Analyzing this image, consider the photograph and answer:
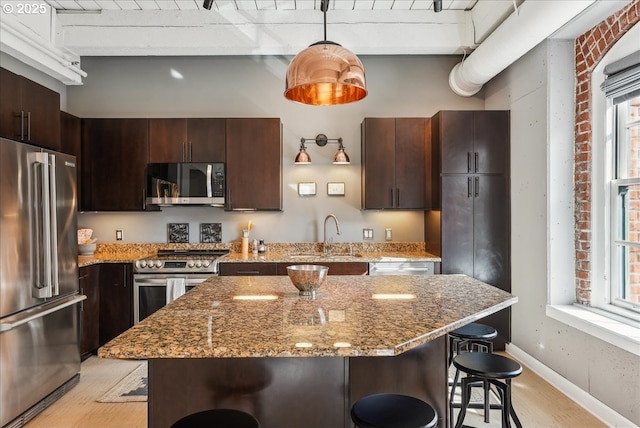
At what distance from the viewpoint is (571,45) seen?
331cm

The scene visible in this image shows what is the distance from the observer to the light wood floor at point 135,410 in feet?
8.76

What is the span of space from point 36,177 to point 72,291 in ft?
3.09

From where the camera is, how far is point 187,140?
170 inches

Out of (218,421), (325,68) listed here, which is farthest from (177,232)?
(218,421)

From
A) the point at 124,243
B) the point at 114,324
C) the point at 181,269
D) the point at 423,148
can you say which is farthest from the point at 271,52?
the point at 114,324

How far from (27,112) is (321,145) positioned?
2658 mm

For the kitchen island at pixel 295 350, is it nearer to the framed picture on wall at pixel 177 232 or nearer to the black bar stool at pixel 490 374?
the black bar stool at pixel 490 374

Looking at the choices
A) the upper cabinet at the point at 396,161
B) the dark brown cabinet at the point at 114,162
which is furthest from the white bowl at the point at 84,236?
the upper cabinet at the point at 396,161

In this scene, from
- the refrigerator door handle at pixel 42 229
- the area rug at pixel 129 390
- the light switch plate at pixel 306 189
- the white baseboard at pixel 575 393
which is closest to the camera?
the white baseboard at pixel 575 393

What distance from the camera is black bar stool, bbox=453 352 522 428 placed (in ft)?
6.56

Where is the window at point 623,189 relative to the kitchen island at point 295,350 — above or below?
above

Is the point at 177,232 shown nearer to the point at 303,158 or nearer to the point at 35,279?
the point at 303,158

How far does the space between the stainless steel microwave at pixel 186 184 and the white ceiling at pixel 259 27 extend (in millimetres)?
1146

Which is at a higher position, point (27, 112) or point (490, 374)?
point (27, 112)
